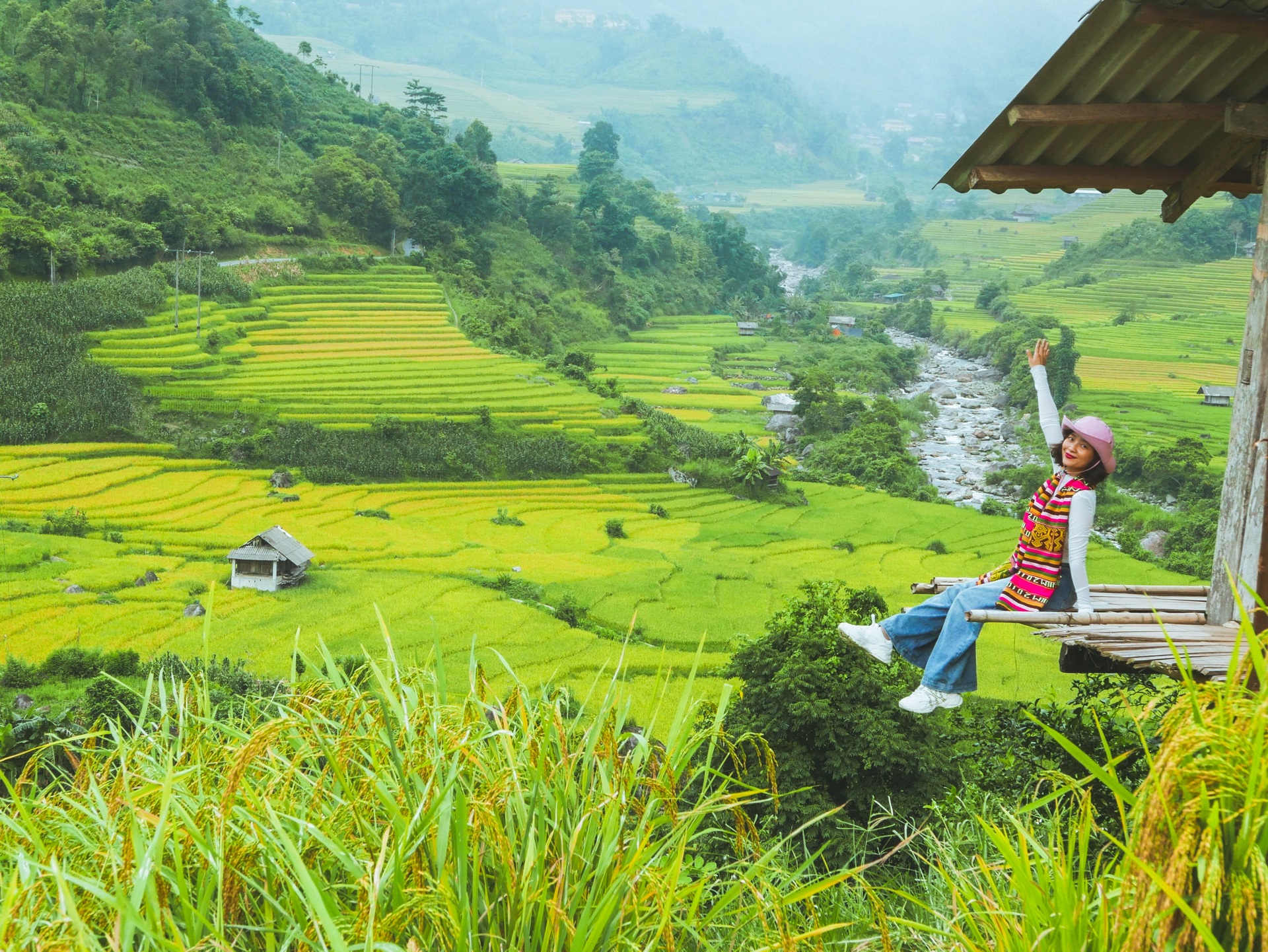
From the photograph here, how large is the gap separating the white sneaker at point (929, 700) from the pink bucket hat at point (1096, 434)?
2.57ft

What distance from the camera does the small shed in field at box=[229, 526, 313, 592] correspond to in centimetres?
1412

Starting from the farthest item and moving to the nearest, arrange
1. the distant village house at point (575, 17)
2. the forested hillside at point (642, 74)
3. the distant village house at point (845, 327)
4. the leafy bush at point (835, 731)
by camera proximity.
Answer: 1. the distant village house at point (575, 17)
2. the forested hillside at point (642, 74)
3. the distant village house at point (845, 327)
4. the leafy bush at point (835, 731)

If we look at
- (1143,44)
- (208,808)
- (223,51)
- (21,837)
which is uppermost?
(223,51)

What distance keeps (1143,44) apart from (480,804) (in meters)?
2.35

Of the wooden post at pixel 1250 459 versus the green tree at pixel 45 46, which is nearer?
the wooden post at pixel 1250 459

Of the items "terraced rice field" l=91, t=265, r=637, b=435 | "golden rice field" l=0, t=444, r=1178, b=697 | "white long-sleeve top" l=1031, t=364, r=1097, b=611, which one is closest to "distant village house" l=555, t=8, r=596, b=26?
"terraced rice field" l=91, t=265, r=637, b=435

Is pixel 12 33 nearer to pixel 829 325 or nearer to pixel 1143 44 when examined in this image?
pixel 829 325

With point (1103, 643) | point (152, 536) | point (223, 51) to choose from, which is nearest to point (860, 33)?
point (223, 51)

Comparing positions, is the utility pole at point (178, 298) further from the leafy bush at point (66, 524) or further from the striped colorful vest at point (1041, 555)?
the striped colorful vest at point (1041, 555)

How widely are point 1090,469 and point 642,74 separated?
100m

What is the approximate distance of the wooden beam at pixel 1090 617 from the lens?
9.18 feet

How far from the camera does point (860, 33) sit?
505ft

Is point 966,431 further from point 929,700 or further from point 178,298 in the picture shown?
point 929,700

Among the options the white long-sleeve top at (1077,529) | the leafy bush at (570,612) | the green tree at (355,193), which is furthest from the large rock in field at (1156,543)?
the green tree at (355,193)
